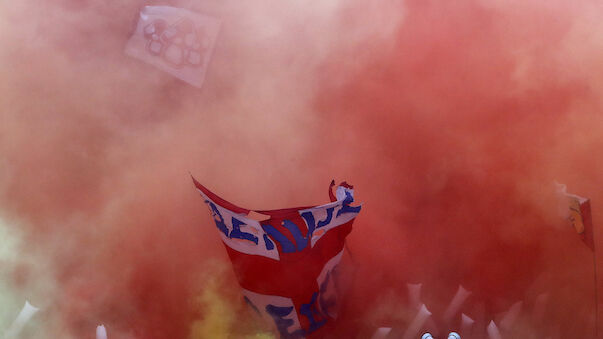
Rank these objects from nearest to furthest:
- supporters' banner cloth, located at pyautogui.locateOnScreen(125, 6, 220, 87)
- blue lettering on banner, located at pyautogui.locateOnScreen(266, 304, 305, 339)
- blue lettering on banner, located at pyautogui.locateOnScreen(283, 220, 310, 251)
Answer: blue lettering on banner, located at pyautogui.locateOnScreen(283, 220, 310, 251), blue lettering on banner, located at pyautogui.locateOnScreen(266, 304, 305, 339), supporters' banner cloth, located at pyautogui.locateOnScreen(125, 6, 220, 87)

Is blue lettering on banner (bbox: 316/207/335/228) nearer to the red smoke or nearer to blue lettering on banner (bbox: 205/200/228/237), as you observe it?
the red smoke

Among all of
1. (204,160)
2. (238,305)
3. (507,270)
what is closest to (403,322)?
(507,270)

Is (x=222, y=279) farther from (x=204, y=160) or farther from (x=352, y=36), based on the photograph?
(x=352, y=36)

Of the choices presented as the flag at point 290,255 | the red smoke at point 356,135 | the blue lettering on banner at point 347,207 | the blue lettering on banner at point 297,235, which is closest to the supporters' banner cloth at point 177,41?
the red smoke at point 356,135

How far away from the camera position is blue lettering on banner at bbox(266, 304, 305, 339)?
3.68 m

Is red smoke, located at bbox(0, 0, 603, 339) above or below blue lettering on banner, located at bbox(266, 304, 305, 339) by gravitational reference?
above

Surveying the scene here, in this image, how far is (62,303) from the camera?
359 centimetres

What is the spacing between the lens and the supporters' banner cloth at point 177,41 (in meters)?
3.82

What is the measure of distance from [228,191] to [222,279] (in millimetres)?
583

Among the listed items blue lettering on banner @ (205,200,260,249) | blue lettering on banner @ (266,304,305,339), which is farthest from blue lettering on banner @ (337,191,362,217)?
blue lettering on banner @ (266,304,305,339)

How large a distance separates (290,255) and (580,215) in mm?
2008

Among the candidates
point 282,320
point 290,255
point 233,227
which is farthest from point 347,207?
point 282,320

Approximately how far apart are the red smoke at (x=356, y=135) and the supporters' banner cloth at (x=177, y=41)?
0.25 ft

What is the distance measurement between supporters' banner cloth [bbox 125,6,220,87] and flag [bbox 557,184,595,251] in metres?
2.60
